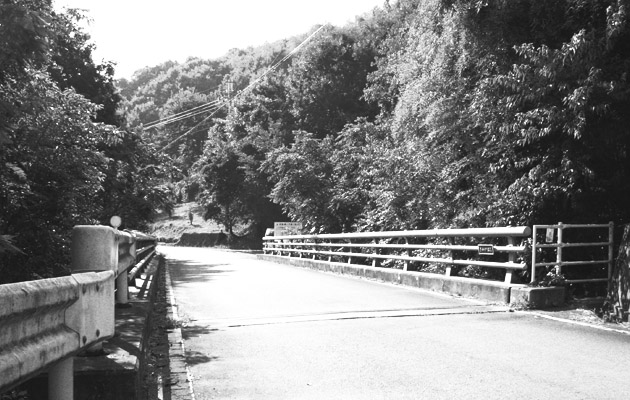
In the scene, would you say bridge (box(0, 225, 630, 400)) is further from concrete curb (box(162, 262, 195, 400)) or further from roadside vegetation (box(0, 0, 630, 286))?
roadside vegetation (box(0, 0, 630, 286))

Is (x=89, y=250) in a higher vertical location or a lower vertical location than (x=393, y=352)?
higher

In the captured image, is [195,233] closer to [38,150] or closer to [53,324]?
[38,150]

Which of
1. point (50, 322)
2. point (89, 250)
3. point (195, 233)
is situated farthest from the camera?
point (195, 233)

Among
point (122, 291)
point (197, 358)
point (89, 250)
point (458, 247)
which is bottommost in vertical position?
point (197, 358)

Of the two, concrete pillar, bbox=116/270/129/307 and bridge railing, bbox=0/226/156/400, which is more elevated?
bridge railing, bbox=0/226/156/400

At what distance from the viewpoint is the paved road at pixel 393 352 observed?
482 centimetres

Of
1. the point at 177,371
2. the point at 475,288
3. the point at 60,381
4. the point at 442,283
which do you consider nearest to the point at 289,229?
the point at 442,283

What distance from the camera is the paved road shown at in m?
4.82

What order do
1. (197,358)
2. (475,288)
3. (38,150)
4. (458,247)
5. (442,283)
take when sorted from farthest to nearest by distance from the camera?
(442,283) < (458,247) < (475,288) < (38,150) < (197,358)

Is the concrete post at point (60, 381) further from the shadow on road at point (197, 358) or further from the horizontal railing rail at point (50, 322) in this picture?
the shadow on road at point (197, 358)

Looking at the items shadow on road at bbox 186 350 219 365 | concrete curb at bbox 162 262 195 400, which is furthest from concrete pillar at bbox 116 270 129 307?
shadow on road at bbox 186 350 219 365

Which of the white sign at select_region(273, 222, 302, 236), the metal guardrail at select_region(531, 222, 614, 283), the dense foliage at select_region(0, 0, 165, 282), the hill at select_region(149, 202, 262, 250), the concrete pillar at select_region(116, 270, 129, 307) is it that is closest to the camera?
the dense foliage at select_region(0, 0, 165, 282)

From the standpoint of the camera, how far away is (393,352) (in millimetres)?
6070

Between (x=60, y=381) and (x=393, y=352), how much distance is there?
148 inches
